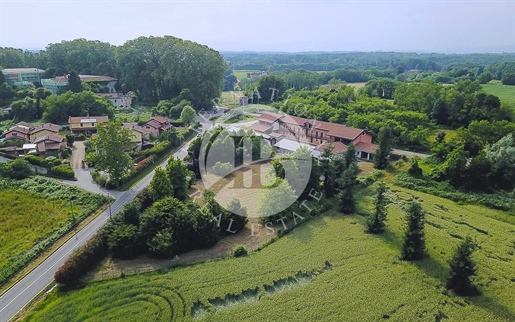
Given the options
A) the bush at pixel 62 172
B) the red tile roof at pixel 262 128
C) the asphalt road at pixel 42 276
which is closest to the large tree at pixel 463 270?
the asphalt road at pixel 42 276

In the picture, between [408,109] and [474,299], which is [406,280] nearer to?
[474,299]

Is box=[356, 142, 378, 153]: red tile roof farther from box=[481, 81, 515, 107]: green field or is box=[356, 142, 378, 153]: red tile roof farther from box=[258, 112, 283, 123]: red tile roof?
box=[481, 81, 515, 107]: green field

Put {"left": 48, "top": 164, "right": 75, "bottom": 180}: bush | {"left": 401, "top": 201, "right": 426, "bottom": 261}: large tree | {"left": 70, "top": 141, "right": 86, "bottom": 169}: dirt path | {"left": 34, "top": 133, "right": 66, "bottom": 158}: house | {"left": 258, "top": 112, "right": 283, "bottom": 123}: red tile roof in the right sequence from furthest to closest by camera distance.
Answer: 1. {"left": 258, "top": 112, "right": 283, "bottom": 123}: red tile roof
2. {"left": 34, "top": 133, "right": 66, "bottom": 158}: house
3. {"left": 70, "top": 141, "right": 86, "bottom": 169}: dirt path
4. {"left": 48, "top": 164, "right": 75, "bottom": 180}: bush
5. {"left": 401, "top": 201, "right": 426, "bottom": 261}: large tree

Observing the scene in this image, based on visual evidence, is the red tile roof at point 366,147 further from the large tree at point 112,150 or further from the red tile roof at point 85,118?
the red tile roof at point 85,118

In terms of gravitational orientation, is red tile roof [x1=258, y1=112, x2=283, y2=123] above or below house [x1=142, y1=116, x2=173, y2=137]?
above

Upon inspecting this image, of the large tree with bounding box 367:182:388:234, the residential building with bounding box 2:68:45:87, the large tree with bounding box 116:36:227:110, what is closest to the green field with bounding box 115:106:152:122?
the large tree with bounding box 116:36:227:110

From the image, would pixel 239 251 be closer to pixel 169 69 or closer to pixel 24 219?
pixel 24 219
